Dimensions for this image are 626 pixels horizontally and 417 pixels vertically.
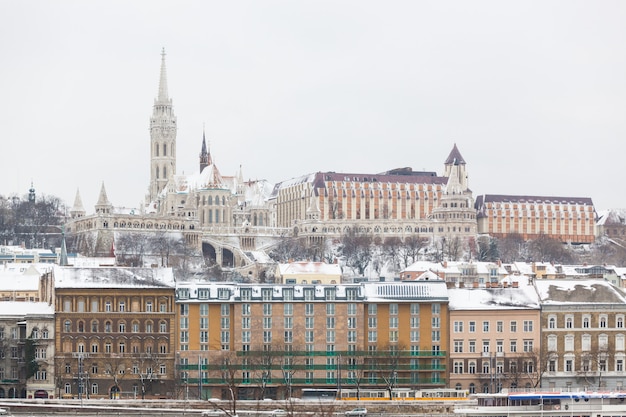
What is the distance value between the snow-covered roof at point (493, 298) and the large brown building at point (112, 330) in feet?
50.6

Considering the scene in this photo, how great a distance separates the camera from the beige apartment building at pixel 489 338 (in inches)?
3947

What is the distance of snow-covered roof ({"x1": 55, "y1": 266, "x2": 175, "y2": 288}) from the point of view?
10038 centimetres

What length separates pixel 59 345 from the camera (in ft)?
328

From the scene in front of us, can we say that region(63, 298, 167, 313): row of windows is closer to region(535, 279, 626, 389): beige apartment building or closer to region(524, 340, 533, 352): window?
region(524, 340, 533, 352): window

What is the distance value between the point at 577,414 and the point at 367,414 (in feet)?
33.2

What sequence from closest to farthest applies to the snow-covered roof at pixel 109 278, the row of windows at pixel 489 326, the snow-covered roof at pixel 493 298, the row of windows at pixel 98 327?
the row of windows at pixel 98 327, the snow-covered roof at pixel 109 278, the row of windows at pixel 489 326, the snow-covered roof at pixel 493 298

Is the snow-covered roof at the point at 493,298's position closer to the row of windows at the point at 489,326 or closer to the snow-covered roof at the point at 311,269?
the row of windows at the point at 489,326

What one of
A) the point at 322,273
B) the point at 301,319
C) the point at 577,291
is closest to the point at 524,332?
the point at 577,291

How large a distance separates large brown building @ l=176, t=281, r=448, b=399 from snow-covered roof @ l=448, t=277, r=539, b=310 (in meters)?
1.20

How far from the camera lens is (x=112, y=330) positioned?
3944 inches

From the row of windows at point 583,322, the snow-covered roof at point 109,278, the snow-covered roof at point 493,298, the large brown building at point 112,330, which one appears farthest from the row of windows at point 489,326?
the snow-covered roof at point 109,278

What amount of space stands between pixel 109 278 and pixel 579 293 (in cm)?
2543

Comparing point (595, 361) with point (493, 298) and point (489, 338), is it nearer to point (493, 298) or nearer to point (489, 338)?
point (489, 338)

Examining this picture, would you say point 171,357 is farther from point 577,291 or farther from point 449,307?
point 577,291
